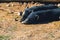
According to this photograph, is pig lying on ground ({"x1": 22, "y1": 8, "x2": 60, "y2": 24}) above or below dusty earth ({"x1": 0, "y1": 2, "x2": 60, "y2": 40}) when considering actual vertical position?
above

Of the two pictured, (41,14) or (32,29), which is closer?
(32,29)

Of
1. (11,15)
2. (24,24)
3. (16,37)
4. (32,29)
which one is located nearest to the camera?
(16,37)

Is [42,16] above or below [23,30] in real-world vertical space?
above

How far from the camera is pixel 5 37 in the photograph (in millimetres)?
6926

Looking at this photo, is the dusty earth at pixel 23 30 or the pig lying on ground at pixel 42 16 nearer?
the dusty earth at pixel 23 30

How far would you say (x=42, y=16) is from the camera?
27.1 feet

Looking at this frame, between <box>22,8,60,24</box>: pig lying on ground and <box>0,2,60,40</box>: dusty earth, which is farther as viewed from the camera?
<box>22,8,60,24</box>: pig lying on ground

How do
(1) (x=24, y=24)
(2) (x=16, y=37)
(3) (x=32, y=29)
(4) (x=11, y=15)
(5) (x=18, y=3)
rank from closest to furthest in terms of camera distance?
1. (2) (x=16, y=37)
2. (3) (x=32, y=29)
3. (1) (x=24, y=24)
4. (4) (x=11, y=15)
5. (5) (x=18, y=3)

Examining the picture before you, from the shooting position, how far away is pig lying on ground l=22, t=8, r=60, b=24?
8.05 m

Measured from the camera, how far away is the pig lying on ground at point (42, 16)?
8055 mm

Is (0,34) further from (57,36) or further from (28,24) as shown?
(57,36)

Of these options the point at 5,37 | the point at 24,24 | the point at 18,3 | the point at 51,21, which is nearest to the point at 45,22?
the point at 51,21

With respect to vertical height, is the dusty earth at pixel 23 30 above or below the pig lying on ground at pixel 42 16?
below

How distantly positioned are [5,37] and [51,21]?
206cm
